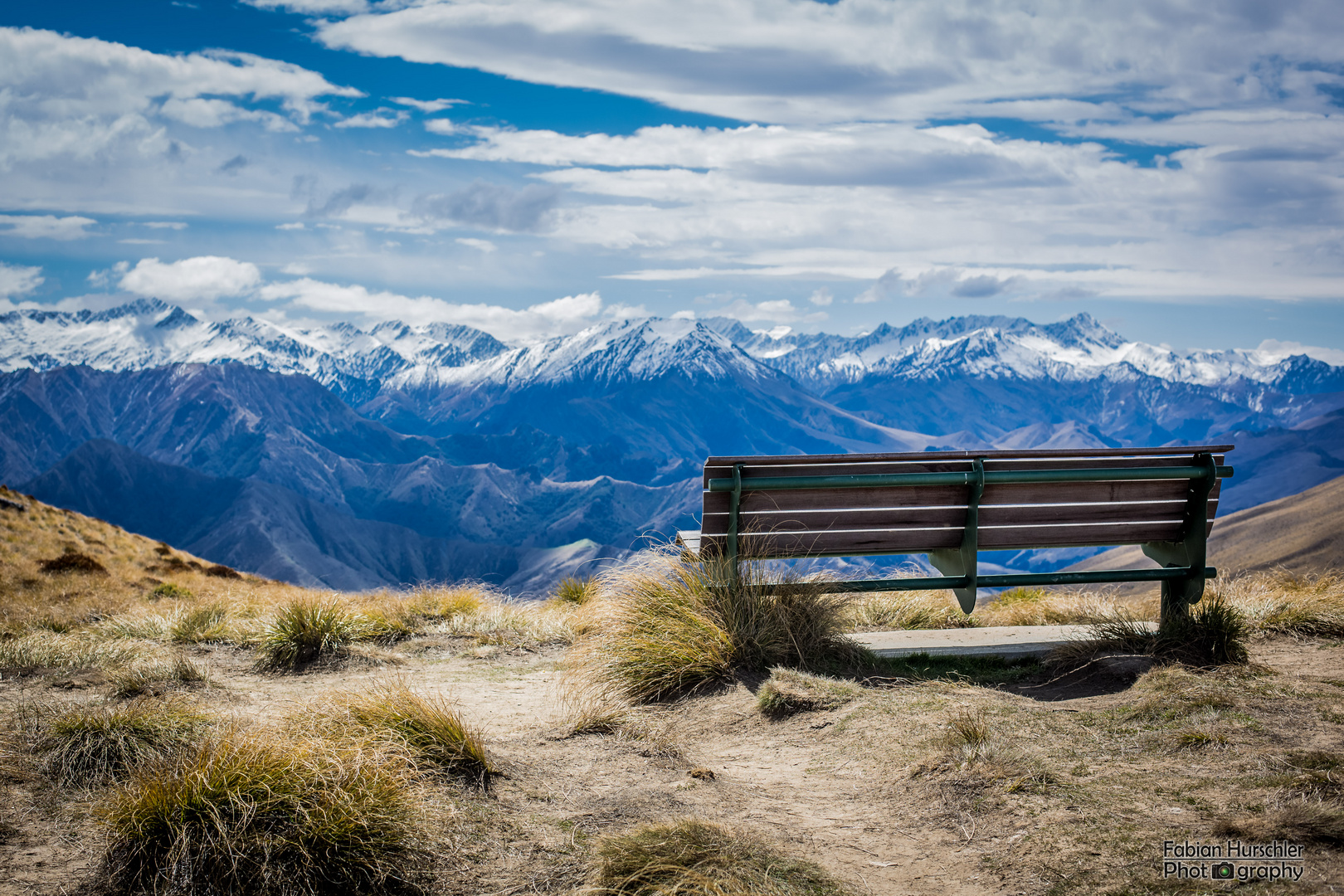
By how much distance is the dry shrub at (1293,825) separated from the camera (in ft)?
9.92

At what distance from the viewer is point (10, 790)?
3965 mm

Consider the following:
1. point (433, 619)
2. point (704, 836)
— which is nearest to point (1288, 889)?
point (704, 836)

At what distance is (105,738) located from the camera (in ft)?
14.3

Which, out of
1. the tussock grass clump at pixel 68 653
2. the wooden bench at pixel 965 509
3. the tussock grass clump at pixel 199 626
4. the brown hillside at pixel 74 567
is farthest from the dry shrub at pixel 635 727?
the brown hillside at pixel 74 567

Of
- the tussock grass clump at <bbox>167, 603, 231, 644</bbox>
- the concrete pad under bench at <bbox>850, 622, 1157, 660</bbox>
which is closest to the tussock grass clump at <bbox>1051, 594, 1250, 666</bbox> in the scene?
the concrete pad under bench at <bbox>850, 622, 1157, 660</bbox>

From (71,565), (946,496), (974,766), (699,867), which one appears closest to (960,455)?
(946,496)

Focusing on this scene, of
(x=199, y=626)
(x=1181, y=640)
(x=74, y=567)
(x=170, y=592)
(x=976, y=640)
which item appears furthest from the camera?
(x=74, y=567)

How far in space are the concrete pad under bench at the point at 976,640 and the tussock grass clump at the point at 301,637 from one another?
15.1 ft

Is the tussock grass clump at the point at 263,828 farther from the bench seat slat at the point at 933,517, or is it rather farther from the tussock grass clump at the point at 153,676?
the bench seat slat at the point at 933,517

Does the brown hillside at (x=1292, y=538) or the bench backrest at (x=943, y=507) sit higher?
the bench backrest at (x=943, y=507)

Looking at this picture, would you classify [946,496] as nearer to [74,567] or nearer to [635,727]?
[635,727]

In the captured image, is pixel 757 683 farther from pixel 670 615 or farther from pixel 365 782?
pixel 365 782

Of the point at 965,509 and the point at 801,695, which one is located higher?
the point at 965,509

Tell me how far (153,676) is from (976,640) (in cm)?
618
